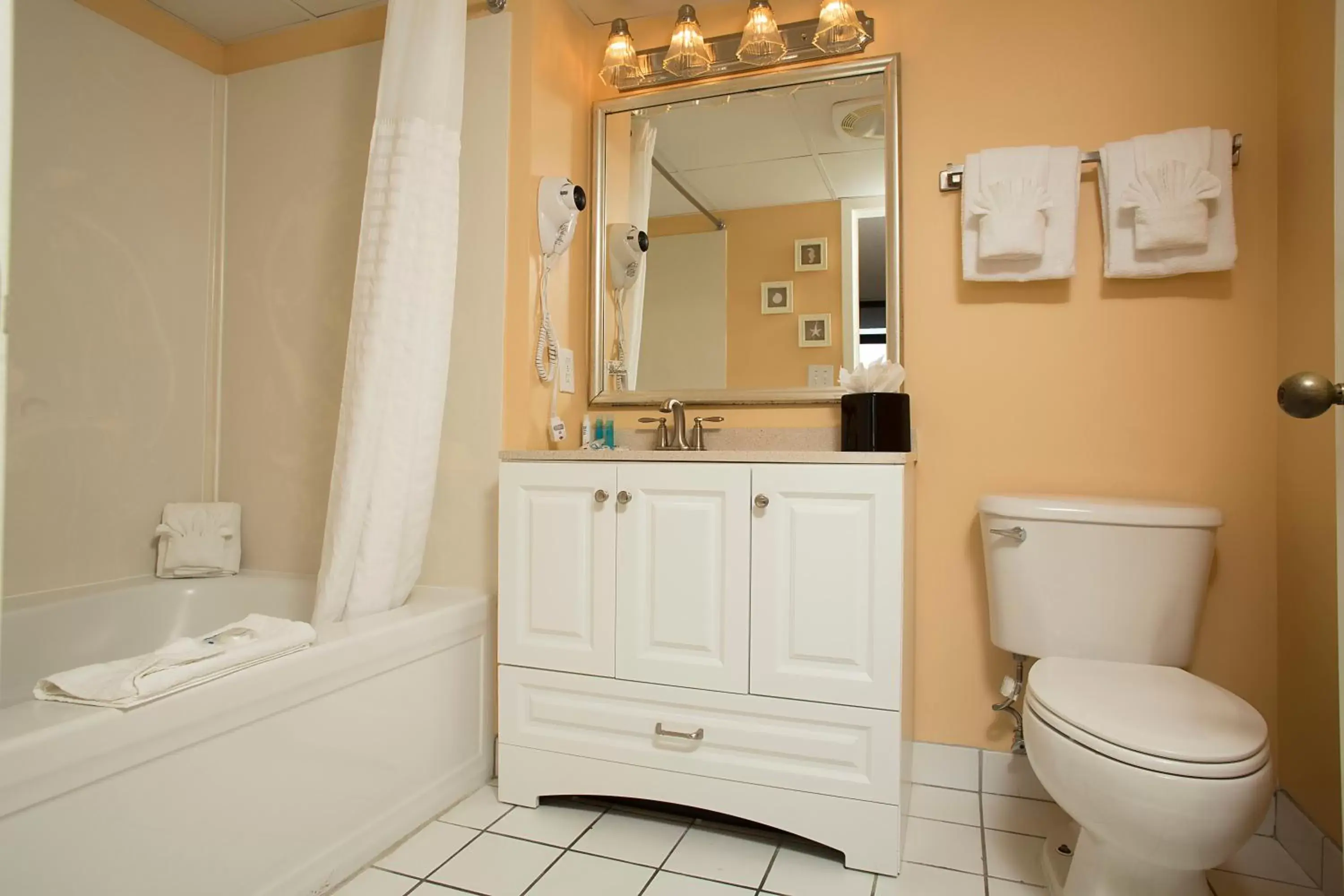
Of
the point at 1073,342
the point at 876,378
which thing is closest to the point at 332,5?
the point at 876,378

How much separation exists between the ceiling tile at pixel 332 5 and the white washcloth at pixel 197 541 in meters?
1.46

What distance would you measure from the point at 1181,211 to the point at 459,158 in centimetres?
169

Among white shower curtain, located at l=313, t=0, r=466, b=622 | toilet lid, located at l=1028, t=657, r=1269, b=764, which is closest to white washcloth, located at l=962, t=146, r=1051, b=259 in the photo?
toilet lid, located at l=1028, t=657, r=1269, b=764

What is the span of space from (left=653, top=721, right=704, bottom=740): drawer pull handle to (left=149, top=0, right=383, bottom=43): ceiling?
2101 millimetres

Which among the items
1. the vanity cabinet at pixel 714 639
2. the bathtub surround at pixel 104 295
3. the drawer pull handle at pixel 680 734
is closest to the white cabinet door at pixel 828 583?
the vanity cabinet at pixel 714 639

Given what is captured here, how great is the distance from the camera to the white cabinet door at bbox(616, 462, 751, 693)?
1588mm

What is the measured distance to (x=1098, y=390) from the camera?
5.95ft

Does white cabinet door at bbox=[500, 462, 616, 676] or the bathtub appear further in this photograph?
white cabinet door at bbox=[500, 462, 616, 676]

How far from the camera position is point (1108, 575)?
62.1 inches

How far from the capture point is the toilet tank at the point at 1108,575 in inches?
61.3

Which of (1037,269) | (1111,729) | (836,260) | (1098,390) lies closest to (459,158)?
(836,260)

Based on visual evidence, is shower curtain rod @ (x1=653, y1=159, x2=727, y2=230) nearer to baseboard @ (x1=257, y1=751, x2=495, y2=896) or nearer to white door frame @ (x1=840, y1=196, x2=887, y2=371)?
white door frame @ (x1=840, y1=196, x2=887, y2=371)

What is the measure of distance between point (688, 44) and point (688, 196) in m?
0.39

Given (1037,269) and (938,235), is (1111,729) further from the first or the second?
(938,235)
